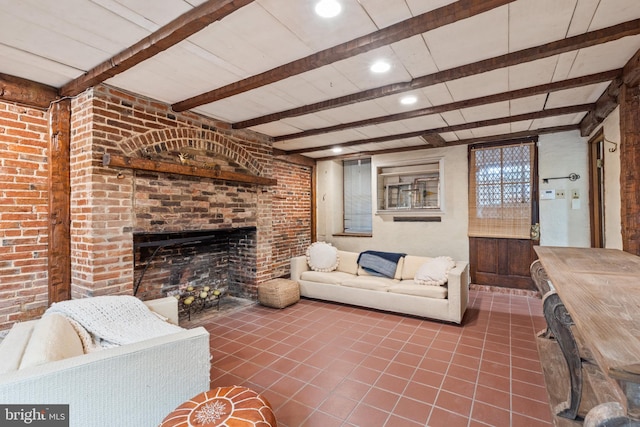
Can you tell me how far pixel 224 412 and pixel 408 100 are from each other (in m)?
3.04

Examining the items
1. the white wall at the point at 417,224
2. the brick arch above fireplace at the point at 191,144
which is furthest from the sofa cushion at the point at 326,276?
the brick arch above fireplace at the point at 191,144

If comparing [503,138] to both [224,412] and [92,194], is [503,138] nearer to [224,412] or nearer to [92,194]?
[224,412]

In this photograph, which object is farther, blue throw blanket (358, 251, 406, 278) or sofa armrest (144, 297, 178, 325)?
blue throw blanket (358, 251, 406, 278)

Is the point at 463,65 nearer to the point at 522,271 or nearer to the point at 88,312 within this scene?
the point at 88,312

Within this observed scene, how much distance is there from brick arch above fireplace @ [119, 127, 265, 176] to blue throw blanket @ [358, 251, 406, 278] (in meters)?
2.03

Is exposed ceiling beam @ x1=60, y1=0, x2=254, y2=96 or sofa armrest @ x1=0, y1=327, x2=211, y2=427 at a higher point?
exposed ceiling beam @ x1=60, y1=0, x2=254, y2=96

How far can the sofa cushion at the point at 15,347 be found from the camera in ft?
4.67

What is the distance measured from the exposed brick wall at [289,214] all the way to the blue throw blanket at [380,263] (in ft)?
4.68

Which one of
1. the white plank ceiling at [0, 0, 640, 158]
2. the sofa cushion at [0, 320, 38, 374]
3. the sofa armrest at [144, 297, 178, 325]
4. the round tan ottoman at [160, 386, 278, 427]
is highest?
the white plank ceiling at [0, 0, 640, 158]

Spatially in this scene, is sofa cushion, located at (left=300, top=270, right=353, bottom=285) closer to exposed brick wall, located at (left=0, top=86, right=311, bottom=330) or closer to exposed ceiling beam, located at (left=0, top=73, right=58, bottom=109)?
exposed brick wall, located at (left=0, top=86, right=311, bottom=330)

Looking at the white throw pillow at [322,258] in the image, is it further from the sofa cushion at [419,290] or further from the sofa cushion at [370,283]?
the sofa cushion at [419,290]

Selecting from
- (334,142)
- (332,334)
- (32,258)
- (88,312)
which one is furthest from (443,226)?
(32,258)

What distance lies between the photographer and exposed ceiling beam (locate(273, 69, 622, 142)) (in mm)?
2564

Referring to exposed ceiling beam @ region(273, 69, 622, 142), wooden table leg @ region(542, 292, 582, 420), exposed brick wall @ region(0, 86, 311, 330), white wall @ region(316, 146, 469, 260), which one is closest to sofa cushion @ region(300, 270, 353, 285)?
white wall @ region(316, 146, 469, 260)
